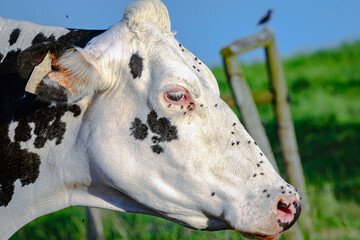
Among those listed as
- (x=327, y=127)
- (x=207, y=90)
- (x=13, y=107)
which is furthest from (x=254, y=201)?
(x=327, y=127)

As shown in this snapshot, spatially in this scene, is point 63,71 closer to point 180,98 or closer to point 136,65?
point 136,65

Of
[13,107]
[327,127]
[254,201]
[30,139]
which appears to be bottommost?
[327,127]

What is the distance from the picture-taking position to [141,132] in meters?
2.50

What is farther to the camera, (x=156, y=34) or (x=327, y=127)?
(x=327, y=127)

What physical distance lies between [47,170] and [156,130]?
0.62 meters

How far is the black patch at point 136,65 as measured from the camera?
8.31 ft

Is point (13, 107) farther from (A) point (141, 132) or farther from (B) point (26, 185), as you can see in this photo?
(A) point (141, 132)

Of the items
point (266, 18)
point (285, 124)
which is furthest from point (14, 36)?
point (285, 124)

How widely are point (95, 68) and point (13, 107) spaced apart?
1.72 ft

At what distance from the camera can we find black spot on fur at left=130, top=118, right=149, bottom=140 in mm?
2504

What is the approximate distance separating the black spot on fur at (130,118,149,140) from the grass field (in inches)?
75.6

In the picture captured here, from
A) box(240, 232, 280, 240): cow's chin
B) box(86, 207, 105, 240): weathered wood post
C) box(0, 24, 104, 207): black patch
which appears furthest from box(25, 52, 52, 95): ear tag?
box(86, 207, 105, 240): weathered wood post

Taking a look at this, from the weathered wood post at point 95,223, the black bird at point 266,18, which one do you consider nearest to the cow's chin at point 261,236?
the weathered wood post at point 95,223

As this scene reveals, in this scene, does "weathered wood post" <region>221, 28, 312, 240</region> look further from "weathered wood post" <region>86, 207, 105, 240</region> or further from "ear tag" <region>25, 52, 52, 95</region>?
"ear tag" <region>25, 52, 52, 95</region>
